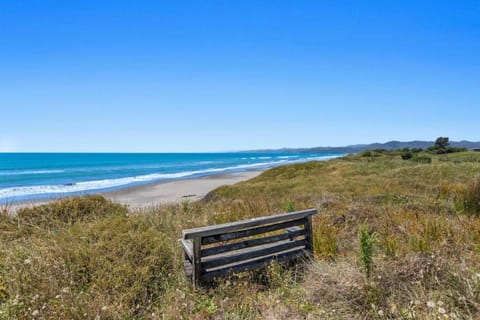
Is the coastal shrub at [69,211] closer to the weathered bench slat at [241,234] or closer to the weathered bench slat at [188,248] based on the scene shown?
the weathered bench slat at [188,248]

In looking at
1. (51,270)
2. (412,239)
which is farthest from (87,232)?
(412,239)

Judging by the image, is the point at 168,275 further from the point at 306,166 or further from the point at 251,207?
the point at 306,166

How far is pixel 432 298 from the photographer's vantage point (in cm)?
308

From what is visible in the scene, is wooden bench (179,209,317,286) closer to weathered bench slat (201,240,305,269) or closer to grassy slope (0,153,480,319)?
weathered bench slat (201,240,305,269)

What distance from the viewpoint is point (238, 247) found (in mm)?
3980

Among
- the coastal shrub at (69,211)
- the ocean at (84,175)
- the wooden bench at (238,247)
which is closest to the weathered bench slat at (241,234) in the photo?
the wooden bench at (238,247)

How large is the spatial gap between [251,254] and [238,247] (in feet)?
0.80

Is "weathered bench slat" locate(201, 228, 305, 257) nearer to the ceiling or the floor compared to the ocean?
nearer to the ceiling

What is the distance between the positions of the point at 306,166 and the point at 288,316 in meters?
22.9

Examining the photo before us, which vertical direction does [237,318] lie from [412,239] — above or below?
below

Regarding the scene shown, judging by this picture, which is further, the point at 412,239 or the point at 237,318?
the point at 412,239

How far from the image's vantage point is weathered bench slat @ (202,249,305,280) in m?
3.78

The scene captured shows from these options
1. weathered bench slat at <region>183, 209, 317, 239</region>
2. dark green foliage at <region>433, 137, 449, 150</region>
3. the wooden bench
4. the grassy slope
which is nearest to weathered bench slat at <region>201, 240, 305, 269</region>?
the wooden bench

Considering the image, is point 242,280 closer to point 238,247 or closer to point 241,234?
point 238,247
